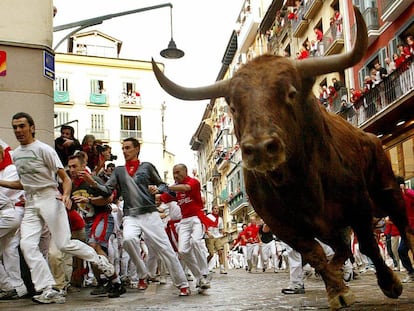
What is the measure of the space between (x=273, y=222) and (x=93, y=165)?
292 inches

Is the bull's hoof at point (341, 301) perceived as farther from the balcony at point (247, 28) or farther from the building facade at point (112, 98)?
the building facade at point (112, 98)

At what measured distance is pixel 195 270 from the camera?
10.0 m

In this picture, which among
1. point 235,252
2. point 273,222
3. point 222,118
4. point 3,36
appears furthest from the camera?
point 222,118

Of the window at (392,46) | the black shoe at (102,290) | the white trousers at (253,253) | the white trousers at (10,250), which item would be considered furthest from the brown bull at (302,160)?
the white trousers at (253,253)

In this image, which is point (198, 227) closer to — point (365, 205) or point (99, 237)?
point (99, 237)

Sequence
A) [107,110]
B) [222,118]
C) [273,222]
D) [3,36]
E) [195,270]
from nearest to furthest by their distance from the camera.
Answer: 1. [273,222]
2. [195,270]
3. [3,36]
4. [107,110]
5. [222,118]

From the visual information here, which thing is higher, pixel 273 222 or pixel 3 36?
pixel 3 36

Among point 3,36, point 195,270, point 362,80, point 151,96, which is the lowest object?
point 195,270

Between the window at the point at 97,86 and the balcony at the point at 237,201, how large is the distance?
1605cm

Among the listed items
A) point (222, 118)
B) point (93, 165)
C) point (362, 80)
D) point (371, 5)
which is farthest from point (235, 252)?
point (222, 118)

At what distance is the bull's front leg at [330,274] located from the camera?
16.5 feet

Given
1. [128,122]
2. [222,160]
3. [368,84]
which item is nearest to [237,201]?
→ [222,160]

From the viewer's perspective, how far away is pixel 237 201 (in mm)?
65375

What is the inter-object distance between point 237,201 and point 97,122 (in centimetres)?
1633
